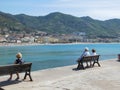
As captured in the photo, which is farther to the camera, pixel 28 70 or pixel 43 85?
A: pixel 28 70

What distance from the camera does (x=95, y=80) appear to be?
14242 millimetres

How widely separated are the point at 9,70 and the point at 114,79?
448 cm

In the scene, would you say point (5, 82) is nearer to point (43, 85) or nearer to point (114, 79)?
point (43, 85)

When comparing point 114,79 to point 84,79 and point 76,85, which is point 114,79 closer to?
point 84,79

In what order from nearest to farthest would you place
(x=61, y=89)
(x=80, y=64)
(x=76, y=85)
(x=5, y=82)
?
(x=61, y=89), (x=76, y=85), (x=5, y=82), (x=80, y=64)

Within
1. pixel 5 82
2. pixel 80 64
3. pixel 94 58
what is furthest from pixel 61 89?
pixel 94 58

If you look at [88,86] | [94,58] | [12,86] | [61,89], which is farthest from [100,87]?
[94,58]

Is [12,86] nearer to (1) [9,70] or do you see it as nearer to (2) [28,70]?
(1) [9,70]

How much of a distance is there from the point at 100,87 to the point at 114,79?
89.5 inches

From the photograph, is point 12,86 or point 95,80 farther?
point 95,80

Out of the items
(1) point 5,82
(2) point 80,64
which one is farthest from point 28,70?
(2) point 80,64

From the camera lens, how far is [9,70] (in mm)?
13367

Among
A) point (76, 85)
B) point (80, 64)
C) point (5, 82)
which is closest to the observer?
point (76, 85)

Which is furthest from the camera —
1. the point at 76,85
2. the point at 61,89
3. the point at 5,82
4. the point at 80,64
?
the point at 80,64
